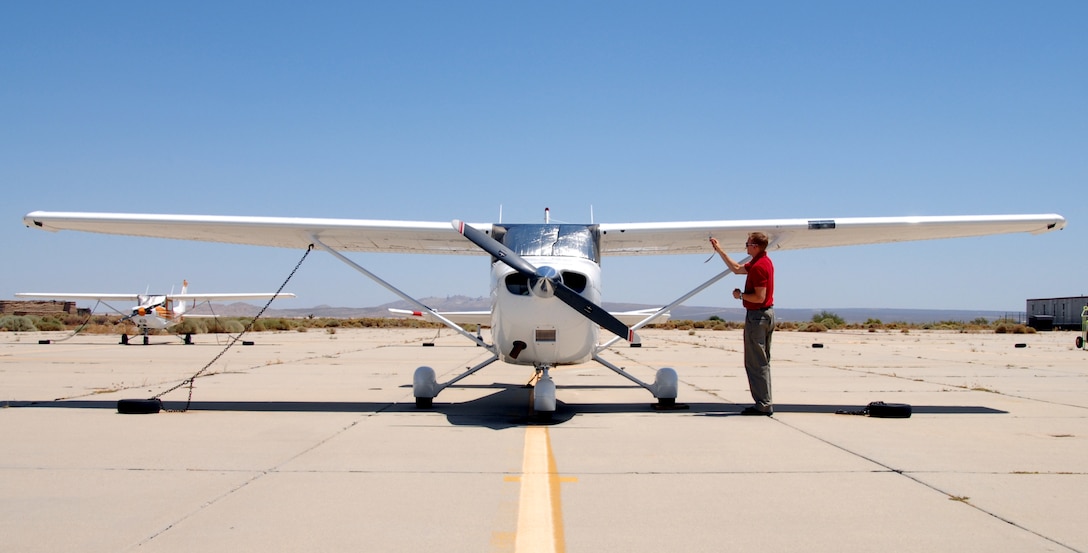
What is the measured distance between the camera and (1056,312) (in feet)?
225

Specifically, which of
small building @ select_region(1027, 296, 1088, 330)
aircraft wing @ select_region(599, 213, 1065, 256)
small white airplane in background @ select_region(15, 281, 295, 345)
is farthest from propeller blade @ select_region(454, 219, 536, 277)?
small building @ select_region(1027, 296, 1088, 330)

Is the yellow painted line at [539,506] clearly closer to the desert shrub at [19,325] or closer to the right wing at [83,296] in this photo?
the right wing at [83,296]

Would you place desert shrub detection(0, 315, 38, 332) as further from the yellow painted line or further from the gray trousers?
the yellow painted line

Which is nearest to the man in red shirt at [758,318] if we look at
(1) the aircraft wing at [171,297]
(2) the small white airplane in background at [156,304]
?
(2) the small white airplane in background at [156,304]

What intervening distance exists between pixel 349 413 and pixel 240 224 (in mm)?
3122

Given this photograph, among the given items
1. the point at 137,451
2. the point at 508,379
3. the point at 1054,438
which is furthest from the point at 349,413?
the point at 1054,438

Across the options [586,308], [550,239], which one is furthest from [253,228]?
[586,308]

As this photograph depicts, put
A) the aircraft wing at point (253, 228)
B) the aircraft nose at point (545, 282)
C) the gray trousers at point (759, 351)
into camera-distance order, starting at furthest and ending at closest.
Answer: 1. the aircraft wing at point (253, 228)
2. the gray trousers at point (759, 351)
3. the aircraft nose at point (545, 282)

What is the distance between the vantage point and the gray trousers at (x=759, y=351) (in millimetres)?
9000

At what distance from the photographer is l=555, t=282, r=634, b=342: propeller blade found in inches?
314

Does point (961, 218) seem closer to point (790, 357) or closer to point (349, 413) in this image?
point (349, 413)

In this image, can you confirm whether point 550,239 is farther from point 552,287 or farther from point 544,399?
point 544,399

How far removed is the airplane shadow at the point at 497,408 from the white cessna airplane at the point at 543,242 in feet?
1.05

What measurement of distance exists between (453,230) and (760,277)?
167 inches
